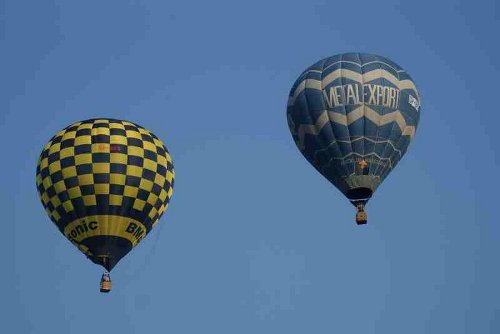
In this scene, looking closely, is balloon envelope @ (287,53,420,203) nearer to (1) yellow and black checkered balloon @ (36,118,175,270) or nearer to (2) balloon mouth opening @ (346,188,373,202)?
(2) balloon mouth opening @ (346,188,373,202)

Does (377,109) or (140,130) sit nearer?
(377,109)

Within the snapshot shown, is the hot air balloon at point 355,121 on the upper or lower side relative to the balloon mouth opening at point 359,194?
upper

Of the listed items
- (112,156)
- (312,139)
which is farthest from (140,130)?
(312,139)

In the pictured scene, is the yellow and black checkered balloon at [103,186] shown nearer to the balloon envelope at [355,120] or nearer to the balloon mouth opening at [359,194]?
the balloon envelope at [355,120]

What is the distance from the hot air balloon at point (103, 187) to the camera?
154 ft

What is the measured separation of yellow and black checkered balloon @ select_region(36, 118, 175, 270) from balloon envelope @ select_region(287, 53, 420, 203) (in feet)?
16.3

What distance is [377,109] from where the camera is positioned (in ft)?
151

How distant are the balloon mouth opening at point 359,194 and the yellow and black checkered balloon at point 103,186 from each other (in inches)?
251

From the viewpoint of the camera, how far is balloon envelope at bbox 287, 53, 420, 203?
1804 inches

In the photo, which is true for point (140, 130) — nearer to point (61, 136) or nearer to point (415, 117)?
point (61, 136)

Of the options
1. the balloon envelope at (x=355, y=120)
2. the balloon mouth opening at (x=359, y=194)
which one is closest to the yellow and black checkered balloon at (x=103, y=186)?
the balloon envelope at (x=355, y=120)

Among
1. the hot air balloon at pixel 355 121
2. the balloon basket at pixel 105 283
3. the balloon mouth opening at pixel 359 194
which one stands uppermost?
the hot air balloon at pixel 355 121

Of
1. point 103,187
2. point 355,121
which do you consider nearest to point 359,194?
point 355,121

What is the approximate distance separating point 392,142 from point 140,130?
8464 millimetres
